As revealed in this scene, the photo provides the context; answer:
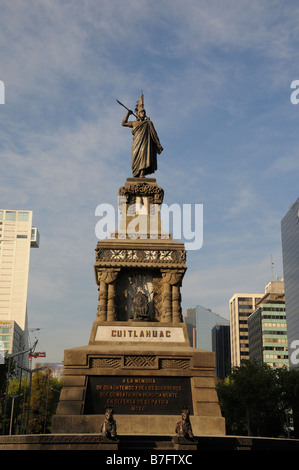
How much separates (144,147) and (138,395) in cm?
1727

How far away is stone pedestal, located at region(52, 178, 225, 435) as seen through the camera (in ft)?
69.5

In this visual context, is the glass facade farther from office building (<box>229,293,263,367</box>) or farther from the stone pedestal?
the stone pedestal

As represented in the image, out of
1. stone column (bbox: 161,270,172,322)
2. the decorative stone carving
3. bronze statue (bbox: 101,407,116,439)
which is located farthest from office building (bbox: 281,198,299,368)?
bronze statue (bbox: 101,407,116,439)

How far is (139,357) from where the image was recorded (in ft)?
75.4

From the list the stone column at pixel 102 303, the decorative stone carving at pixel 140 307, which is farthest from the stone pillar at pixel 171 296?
the stone column at pixel 102 303

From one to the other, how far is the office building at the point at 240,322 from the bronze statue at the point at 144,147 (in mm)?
149369

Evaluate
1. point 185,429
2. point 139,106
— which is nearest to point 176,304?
point 185,429

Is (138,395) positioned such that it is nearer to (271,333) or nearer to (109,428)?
(109,428)

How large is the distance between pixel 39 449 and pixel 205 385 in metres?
8.70

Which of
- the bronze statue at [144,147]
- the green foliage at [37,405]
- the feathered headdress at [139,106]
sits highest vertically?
the feathered headdress at [139,106]

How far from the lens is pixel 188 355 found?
23.0m

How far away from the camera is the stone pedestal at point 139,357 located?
21.2 meters

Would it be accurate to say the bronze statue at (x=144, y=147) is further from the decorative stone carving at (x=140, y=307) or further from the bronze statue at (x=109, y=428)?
the bronze statue at (x=109, y=428)
